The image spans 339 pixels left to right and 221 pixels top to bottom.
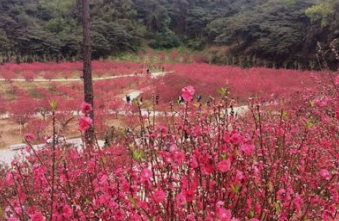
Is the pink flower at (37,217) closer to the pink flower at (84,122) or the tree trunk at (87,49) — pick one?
the pink flower at (84,122)

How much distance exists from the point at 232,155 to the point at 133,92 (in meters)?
18.4

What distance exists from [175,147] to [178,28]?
4459 centimetres

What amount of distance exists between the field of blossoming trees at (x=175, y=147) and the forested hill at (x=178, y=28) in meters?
4.87

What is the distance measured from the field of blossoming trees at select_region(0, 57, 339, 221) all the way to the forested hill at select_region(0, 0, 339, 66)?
16.0 ft

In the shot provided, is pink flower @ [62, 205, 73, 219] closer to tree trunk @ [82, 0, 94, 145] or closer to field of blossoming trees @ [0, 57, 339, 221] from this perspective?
field of blossoming trees @ [0, 57, 339, 221]

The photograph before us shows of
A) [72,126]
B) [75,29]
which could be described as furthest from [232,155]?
[75,29]

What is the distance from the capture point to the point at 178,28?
150ft

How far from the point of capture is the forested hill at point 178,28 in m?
26.0

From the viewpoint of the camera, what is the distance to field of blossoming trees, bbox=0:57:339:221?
222 cm

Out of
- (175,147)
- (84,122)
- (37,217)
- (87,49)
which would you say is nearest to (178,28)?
(87,49)

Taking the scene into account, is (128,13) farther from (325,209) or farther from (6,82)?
(325,209)

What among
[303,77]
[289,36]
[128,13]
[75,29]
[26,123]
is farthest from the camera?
[128,13]

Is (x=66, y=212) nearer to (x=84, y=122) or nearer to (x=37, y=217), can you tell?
(x=37, y=217)

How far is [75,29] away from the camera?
36531 millimetres
